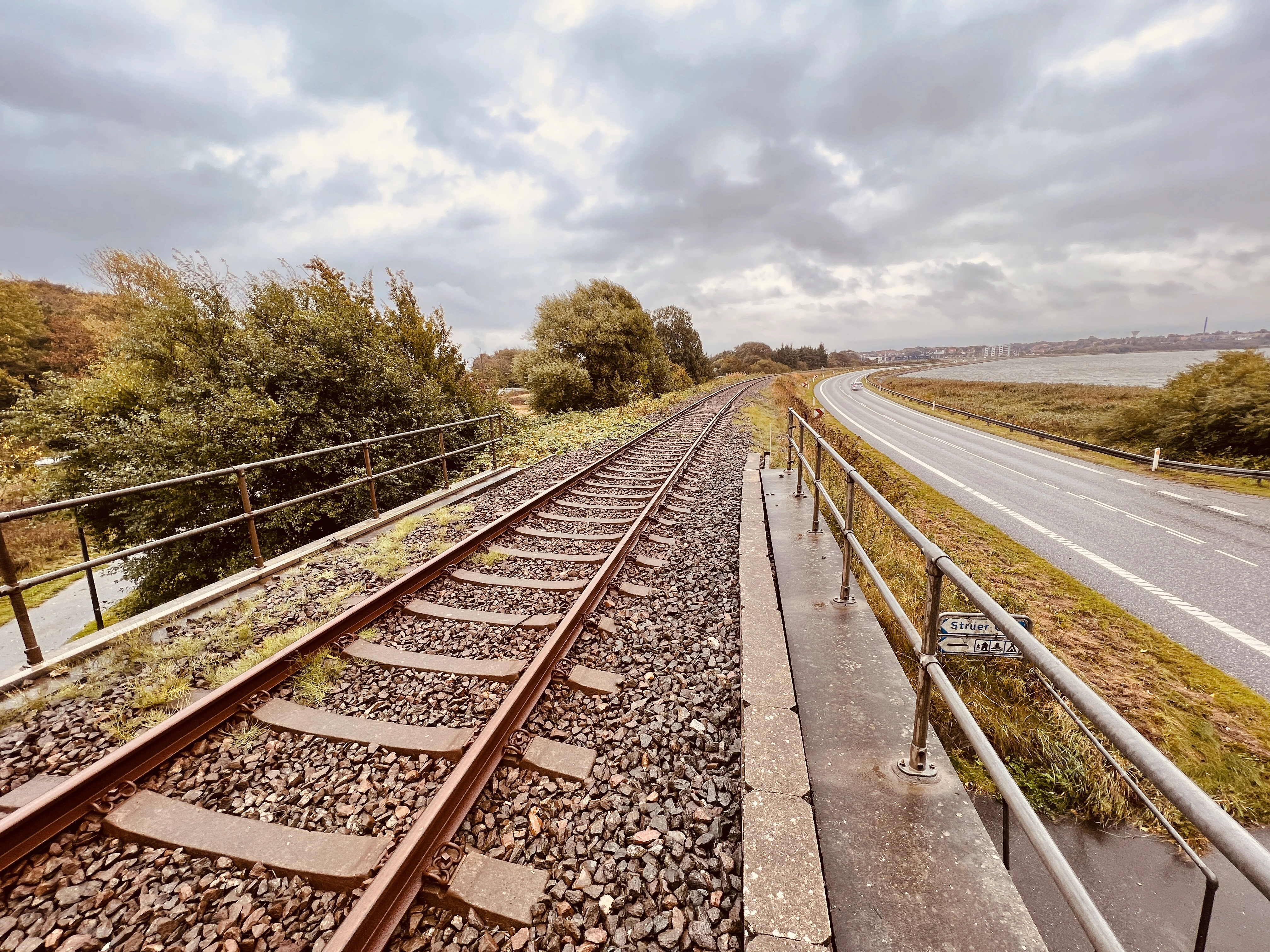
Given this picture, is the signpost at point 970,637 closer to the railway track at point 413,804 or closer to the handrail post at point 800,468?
the railway track at point 413,804

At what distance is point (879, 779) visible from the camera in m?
2.34

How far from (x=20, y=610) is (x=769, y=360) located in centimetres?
9132

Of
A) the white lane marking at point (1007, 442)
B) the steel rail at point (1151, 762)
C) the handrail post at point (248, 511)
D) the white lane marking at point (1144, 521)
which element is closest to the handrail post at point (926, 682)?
the steel rail at point (1151, 762)

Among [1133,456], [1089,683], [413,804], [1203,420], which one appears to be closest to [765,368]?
[1203,420]

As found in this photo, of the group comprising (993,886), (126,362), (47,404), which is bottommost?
(993,886)

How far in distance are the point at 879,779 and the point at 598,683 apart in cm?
170

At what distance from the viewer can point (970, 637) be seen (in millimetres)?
2037

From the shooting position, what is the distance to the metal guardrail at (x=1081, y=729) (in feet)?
2.47

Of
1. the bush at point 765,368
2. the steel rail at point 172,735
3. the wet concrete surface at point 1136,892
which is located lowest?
the wet concrete surface at point 1136,892

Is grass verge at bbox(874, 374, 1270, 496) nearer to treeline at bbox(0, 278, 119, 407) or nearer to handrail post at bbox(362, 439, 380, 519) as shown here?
handrail post at bbox(362, 439, 380, 519)

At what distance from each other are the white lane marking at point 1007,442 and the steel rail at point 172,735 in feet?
57.8

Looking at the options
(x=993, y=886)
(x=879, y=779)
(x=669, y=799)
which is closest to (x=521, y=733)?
(x=669, y=799)

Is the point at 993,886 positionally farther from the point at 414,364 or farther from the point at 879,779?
the point at 414,364

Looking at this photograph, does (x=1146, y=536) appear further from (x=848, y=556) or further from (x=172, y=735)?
(x=172, y=735)
